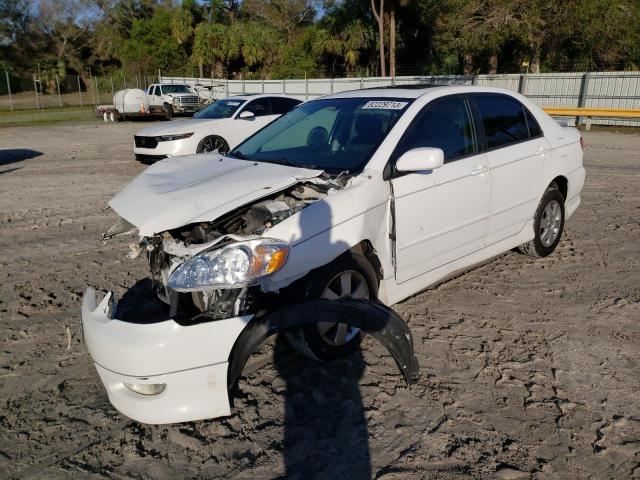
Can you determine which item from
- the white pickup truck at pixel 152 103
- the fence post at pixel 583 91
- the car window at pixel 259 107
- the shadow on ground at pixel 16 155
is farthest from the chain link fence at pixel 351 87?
the shadow on ground at pixel 16 155

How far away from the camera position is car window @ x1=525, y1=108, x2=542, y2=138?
16.9 ft

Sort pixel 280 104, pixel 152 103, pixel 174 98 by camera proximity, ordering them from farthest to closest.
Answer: pixel 174 98, pixel 152 103, pixel 280 104

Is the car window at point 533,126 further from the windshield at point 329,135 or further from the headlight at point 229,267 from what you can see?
the headlight at point 229,267

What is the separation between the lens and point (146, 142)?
11.3 metres

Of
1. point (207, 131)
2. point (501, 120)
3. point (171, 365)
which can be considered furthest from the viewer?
point (207, 131)

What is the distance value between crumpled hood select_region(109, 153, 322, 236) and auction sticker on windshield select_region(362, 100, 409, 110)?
3.00 ft

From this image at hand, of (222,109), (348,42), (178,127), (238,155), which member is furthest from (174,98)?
(238,155)

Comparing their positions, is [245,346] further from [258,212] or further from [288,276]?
[258,212]

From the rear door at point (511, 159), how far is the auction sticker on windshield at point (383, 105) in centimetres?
85

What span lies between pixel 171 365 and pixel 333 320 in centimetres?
88

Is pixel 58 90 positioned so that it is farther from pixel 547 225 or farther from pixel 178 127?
pixel 547 225

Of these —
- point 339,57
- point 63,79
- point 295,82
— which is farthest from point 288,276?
point 63,79

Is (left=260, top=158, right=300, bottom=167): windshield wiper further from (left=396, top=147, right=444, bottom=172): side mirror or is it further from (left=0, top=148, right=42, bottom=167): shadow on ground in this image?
(left=0, top=148, right=42, bottom=167): shadow on ground

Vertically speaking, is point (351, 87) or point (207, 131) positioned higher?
point (351, 87)
